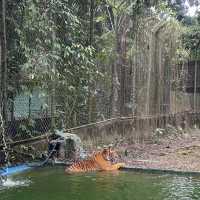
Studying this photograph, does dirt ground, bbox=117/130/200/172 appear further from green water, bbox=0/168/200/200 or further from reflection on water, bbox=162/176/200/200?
green water, bbox=0/168/200/200

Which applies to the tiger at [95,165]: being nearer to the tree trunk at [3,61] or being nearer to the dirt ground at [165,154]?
the dirt ground at [165,154]

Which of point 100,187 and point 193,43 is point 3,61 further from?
point 193,43

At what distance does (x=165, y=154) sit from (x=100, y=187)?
4430 millimetres

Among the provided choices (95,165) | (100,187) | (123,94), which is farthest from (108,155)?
(123,94)

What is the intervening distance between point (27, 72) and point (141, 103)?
212 inches

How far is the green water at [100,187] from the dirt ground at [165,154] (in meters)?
1.12

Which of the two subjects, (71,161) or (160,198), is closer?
(160,198)

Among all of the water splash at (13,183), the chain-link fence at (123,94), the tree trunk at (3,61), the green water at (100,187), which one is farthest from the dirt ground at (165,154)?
the tree trunk at (3,61)

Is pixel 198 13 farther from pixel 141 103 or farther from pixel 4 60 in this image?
pixel 4 60

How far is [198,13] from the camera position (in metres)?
29.3

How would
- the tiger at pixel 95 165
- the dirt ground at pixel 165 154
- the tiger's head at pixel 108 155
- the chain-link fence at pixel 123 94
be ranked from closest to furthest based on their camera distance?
the tiger at pixel 95 165
the tiger's head at pixel 108 155
the dirt ground at pixel 165 154
the chain-link fence at pixel 123 94

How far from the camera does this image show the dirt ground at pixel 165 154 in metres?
11.0

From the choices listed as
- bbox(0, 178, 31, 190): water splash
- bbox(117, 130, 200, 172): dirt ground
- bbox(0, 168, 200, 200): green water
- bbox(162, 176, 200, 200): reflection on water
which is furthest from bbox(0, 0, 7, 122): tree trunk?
bbox(162, 176, 200, 200): reflection on water

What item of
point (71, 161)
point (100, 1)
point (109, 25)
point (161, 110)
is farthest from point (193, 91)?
point (71, 161)
